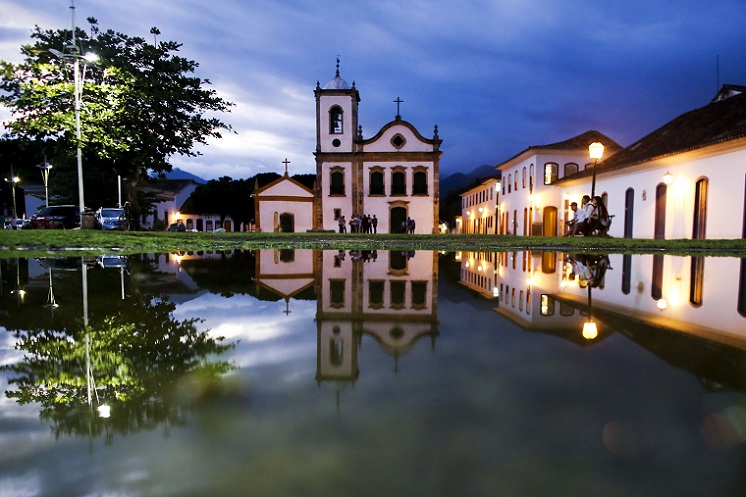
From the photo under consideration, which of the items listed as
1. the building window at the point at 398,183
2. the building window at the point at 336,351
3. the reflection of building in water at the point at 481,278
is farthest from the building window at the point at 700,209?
the building window at the point at 398,183

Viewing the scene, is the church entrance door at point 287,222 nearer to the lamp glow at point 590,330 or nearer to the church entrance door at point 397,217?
the church entrance door at point 397,217

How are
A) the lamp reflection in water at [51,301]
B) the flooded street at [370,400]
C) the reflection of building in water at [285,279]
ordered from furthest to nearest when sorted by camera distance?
the reflection of building in water at [285,279]
the lamp reflection in water at [51,301]
the flooded street at [370,400]

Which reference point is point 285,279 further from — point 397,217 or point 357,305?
point 397,217

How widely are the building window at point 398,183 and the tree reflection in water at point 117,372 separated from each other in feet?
121

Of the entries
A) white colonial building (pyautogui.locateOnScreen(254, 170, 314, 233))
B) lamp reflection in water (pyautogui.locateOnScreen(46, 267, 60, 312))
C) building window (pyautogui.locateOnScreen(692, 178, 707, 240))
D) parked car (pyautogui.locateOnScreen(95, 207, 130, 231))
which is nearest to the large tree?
parked car (pyautogui.locateOnScreen(95, 207, 130, 231))

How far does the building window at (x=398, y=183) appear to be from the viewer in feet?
131

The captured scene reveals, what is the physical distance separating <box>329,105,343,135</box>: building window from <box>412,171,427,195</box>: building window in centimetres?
756

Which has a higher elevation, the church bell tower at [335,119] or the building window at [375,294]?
the church bell tower at [335,119]

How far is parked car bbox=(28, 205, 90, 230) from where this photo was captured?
22.3m

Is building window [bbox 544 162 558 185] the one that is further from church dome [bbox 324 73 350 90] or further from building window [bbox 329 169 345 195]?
church dome [bbox 324 73 350 90]

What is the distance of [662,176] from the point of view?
21.4 metres

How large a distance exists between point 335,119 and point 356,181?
574 centimetres

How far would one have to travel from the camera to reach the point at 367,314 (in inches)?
147

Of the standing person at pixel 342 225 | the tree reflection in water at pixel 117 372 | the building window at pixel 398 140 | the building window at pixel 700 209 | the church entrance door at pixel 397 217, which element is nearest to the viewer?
the tree reflection in water at pixel 117 372
